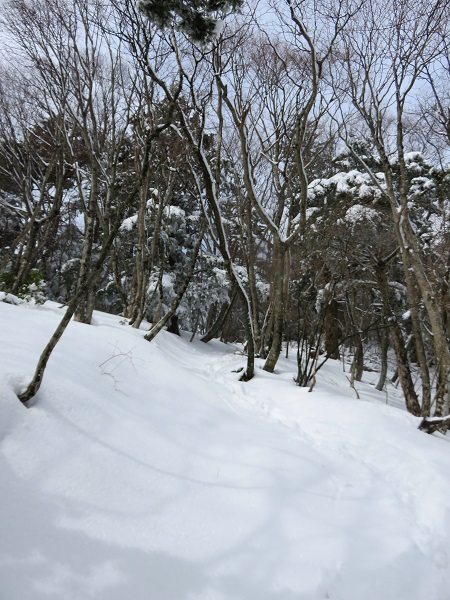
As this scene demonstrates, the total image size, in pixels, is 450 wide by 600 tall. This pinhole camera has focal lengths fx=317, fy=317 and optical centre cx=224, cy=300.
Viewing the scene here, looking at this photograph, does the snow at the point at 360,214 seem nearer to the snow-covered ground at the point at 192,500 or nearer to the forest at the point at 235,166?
the forest at the point at 235,166

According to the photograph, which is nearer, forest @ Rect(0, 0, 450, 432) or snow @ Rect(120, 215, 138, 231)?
forest @ Rect(0, 0, 450, 432)

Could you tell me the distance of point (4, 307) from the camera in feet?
15.0

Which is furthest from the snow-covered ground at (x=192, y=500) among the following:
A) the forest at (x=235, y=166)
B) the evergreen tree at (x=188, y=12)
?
the evergreen tree at (x=188, y=12)

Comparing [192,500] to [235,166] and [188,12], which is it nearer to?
[188,12]

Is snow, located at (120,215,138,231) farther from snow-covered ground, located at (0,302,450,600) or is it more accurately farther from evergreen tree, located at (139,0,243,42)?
snow-covered ground, located at (0,302,450,600)

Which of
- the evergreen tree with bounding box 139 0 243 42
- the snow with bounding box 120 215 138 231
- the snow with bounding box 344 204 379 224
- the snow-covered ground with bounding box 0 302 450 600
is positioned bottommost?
the snow-covered ground with bounding box 0 302 450 600

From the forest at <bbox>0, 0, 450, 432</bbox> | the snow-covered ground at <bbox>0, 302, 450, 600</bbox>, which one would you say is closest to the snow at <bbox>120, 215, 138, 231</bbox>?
the forest at <bbox>0, 0, 450, 432</bbox>

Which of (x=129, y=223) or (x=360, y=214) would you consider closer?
(x=360, y=214)

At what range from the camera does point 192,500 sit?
213cm

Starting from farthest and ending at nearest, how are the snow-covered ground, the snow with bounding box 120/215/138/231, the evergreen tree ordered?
the snow with bounding box 120/215/138/231 < the evergreen tree < the snow-covered ground

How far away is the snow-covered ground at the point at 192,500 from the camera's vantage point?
1.54 m

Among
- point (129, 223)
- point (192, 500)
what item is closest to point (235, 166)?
point (129, 223)

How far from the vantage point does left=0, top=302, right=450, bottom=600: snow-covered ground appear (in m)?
1.54

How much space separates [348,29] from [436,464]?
6928 millimetres
